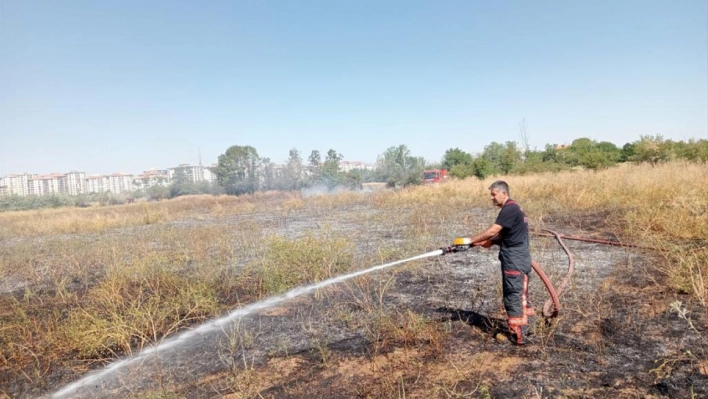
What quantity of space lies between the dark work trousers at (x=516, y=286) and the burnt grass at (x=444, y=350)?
22cm

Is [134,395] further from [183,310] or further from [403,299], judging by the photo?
[403,299]

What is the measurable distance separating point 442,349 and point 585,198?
Answer: 1117 cm

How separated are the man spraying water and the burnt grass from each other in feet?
0.80

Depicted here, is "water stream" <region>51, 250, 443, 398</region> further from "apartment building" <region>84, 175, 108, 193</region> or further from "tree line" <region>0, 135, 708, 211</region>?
→ "apartment building" <region>84, 175, 108, 193</region>

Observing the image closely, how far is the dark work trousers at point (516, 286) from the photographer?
3242 mm

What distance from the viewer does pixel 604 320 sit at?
363cm

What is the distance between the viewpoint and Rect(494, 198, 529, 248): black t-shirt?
3.28 metres

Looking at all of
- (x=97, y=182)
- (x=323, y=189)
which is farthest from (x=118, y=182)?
(x=323, y=189)

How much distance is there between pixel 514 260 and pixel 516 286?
242 mm

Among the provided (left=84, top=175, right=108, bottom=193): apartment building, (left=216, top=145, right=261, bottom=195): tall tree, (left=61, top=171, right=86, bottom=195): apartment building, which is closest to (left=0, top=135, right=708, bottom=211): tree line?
(left=216, top=145, right=261, bottom=195): tall tree

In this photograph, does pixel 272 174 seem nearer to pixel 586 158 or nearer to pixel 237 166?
pixel 237 166

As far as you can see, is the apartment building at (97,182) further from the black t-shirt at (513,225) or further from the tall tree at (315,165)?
the black t-shirt at (513,225)

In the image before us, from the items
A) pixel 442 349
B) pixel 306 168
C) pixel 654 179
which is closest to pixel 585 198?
pixel 654 179

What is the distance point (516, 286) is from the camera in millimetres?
3268
